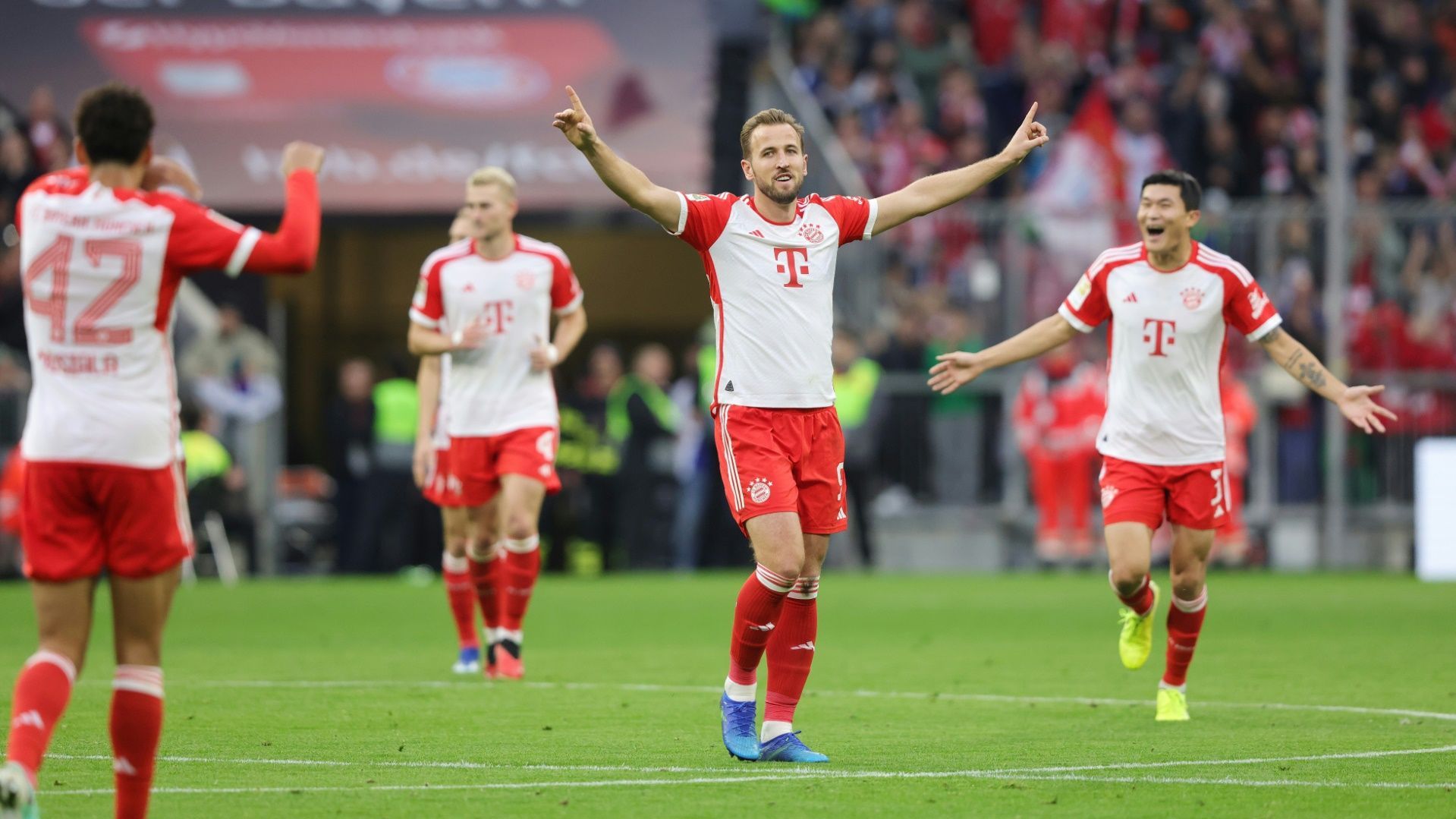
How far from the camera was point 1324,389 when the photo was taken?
9406 mm

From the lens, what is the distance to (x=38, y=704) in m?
6.02

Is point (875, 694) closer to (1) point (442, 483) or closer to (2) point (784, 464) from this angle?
(1) point (442, 483)

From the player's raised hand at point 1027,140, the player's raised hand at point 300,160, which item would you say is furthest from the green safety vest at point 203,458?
the player's raised hand at point 300,160

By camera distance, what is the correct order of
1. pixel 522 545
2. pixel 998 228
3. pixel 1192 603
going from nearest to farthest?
pixel 1192 603
pixel 522 545
pixel 998 228

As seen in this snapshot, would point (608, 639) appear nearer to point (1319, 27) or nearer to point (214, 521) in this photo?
point (214, 521)

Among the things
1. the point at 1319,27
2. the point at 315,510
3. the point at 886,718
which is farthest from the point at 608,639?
the point at 1319,27

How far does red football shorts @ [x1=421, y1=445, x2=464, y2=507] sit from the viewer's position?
11.8 meters

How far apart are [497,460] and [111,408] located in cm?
573

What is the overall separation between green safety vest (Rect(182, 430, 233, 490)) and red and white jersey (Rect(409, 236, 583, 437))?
1041 cm

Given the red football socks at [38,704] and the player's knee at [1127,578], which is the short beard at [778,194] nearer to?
the player's knee at [1127,578]

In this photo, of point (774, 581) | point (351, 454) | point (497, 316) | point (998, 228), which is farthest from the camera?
point (998, 228)

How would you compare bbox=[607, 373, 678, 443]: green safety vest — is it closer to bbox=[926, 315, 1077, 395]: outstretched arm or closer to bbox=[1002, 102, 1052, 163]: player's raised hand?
bbox=[926, 315, 1077, 395]: outstretched arm

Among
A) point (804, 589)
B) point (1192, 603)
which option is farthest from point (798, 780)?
point (1192, 603)

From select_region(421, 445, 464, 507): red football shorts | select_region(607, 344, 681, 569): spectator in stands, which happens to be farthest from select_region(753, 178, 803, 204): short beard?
select_region(607, 344, 681, 569): spectator in stands
